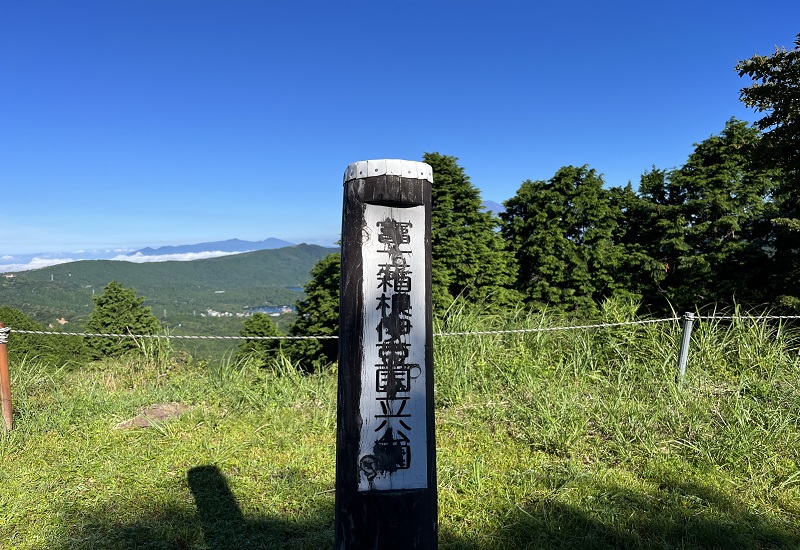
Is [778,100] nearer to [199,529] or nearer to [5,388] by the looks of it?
[199,529]

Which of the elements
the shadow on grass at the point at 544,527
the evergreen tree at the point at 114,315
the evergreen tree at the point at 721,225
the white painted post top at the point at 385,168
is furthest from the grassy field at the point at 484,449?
the evergreen tree at the point at 114,315

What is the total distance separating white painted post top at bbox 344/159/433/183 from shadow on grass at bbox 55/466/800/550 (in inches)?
83.2

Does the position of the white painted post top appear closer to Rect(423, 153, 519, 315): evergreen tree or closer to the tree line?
the tree line

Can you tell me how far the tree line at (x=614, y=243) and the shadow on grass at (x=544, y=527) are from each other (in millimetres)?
10480

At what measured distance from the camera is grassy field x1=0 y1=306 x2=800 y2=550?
2.84 metres

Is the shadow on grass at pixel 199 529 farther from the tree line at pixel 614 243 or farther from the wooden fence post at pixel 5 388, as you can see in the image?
the tree line at pixel 614 243

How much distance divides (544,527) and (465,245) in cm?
1410

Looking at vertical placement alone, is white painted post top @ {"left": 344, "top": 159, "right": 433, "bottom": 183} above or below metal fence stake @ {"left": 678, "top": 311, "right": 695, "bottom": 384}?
above

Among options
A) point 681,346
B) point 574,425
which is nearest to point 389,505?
point 574,425

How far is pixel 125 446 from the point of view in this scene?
3.96 m

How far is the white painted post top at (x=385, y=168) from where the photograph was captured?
1.87 meters

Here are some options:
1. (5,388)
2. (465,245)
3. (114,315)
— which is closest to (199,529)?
(5,388)

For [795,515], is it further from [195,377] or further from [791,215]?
[791,215]

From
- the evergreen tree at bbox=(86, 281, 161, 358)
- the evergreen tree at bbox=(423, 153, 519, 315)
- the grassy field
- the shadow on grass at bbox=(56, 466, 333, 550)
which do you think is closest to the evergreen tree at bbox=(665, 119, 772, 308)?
the evergreen tree at bbox=(423, 153, 519, 315)
